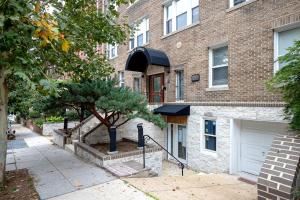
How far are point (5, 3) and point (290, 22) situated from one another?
7.74m

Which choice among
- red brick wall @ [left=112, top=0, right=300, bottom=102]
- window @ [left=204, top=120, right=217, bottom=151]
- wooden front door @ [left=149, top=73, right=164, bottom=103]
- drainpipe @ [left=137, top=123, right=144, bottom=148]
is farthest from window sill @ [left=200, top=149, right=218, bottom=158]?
wooden front door @ [left=149, top=73, right=164, bottom=103]

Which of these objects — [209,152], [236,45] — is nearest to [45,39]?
[236,45]

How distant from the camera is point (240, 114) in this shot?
9.92 metres

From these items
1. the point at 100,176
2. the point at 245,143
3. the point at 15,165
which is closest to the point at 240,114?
the point at 245,143

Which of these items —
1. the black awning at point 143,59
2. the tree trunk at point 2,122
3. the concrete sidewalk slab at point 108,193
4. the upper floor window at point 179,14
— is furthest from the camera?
the black awning at point 143,59

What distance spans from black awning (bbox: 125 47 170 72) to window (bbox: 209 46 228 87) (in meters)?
3.03

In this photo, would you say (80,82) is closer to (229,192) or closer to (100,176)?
(100,176)

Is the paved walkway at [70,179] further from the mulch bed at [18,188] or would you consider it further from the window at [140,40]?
the window at [140,40]

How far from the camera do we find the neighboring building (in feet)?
29.8

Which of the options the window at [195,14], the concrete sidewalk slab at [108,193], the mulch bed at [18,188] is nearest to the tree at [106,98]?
the mulch bed at [18,188]

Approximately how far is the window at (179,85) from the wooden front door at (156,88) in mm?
1342

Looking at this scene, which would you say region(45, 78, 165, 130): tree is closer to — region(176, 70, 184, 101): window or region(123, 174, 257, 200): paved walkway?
region(123, 174, 257, 200): paved walkway

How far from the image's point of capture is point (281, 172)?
508 centimetres

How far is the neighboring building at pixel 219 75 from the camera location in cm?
907
